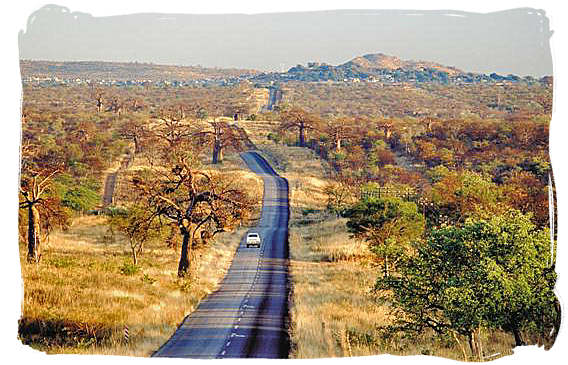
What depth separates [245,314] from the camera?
473 inches

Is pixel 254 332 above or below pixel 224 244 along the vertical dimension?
above

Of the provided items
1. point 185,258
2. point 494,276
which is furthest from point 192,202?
point 494,276

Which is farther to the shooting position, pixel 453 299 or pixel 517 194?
pixel 517 194

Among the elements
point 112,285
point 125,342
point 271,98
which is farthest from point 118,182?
point 271,98


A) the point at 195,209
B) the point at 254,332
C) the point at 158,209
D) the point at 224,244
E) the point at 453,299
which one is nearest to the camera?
the point at 453,299

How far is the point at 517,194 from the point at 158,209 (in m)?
8.84

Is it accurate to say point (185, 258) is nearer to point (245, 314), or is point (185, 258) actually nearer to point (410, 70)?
point (245, 314)

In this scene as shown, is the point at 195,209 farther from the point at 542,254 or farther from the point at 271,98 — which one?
the point at 271,98

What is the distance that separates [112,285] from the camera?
9.86m

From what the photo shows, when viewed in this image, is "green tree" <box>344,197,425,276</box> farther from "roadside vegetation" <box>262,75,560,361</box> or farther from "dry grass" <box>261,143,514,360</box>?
"dry grass" <box>261,143,514,360</box>

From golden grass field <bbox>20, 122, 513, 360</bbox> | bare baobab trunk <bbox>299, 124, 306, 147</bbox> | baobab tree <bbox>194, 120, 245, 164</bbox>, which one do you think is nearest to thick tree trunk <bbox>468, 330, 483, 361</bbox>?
golden grass field <bbox>20, 122, 513, 360</bbox>

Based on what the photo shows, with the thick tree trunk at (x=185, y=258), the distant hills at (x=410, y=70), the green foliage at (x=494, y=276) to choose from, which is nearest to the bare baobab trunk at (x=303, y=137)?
the distant hills at (x=410, y=70)

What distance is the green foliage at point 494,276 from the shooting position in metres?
5.52

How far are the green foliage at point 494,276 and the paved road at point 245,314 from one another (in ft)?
7.06
